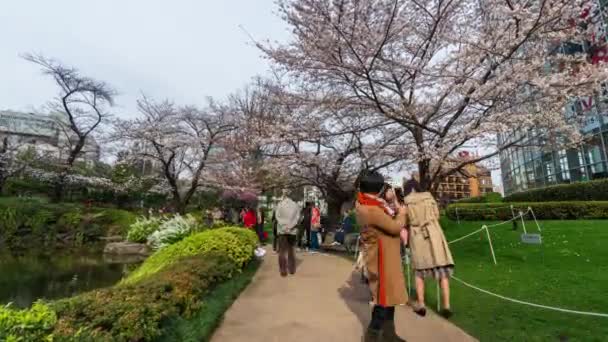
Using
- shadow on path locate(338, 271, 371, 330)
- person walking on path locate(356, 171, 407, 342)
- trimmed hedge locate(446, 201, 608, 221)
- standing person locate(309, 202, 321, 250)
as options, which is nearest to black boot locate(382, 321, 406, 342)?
person walking on path locate(356, 171, 407, 342)

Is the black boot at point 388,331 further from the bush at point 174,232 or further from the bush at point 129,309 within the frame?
the bush at point 174,232

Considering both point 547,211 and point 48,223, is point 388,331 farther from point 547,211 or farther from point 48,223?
point 48,223

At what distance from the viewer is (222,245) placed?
6449mm

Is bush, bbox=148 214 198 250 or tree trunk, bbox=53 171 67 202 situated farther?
tree trunk, bbox=53 171 67 202

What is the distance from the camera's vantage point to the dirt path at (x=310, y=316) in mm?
3506

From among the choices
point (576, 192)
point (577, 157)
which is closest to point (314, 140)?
point (576, 192)

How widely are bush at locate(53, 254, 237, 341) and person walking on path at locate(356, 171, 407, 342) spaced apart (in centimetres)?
184

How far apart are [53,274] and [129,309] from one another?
29.9 feet

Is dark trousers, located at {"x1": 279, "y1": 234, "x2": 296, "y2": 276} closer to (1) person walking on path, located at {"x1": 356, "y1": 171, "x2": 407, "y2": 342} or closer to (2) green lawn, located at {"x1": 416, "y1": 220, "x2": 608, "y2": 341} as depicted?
(2) green lawn, located at {"x1": 416, "y1": 220, "x2": 608, "y2": 341}

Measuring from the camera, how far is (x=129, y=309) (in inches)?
107

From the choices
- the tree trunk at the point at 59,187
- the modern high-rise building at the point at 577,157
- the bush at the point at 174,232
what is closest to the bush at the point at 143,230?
the bush at the point at 174,232

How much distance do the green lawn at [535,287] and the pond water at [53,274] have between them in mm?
7484

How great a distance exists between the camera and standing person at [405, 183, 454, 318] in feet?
12.2

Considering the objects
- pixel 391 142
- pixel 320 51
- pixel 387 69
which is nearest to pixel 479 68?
pixel 387 69
